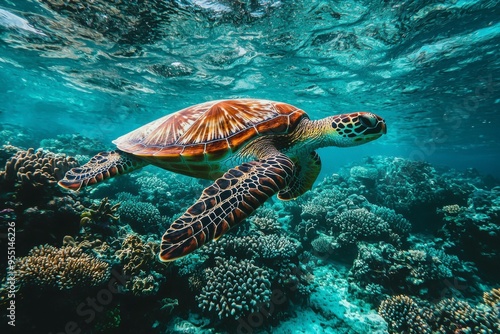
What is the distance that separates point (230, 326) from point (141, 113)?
29.5 m

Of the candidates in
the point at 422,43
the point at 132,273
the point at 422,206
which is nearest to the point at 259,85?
the point at 422,43

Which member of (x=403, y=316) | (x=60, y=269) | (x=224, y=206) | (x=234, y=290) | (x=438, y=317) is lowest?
(x=438, y=317)

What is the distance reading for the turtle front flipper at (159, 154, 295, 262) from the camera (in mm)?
2096

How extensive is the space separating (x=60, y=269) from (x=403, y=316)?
547 centimetres

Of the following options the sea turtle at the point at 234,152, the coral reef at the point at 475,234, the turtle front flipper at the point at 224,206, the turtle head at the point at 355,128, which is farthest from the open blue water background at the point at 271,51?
the turtle front flipper at the point at 224,206

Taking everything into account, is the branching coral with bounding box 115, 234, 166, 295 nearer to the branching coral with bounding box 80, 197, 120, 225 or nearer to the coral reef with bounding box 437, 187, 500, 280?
the branching coral with bounding box 80, 197, 120, 225

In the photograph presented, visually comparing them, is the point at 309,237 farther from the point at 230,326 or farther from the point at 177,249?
the point at 177,249

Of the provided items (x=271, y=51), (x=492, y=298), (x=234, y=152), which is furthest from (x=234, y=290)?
(x=271, y=51)

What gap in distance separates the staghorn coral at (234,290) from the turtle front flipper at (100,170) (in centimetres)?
248

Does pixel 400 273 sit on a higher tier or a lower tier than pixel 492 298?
higher

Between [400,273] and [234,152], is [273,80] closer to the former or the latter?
[234,152]

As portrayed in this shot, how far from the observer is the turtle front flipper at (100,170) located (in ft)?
12.3

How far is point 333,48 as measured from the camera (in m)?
10.6

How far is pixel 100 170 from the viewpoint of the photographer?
13.5 ft
